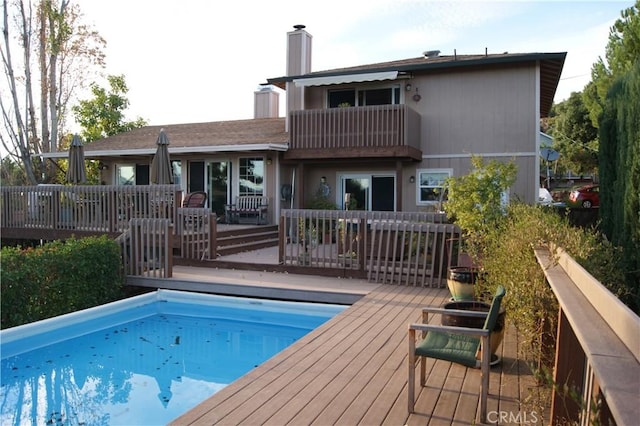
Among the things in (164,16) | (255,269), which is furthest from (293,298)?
(164,16)

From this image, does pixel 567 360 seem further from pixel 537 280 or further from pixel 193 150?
pixel 193 150

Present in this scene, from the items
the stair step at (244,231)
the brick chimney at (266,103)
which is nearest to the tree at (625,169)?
the stair step at (244,231)

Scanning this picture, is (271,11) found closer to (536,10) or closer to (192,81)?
(536,10)

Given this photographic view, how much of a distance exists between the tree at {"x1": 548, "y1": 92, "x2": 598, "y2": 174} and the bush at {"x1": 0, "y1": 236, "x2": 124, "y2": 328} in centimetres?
2598

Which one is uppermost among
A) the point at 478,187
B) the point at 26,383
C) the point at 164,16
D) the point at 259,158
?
the point at 164,16

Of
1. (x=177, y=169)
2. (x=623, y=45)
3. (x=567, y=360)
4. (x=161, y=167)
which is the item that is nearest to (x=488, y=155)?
(x=623, y=45)

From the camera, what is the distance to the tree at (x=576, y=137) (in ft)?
88.3

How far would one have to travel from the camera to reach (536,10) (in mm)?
11047

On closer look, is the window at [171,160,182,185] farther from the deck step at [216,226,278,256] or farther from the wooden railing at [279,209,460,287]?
the wooden railing at [279,209,460,287]

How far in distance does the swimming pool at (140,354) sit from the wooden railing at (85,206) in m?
3.47

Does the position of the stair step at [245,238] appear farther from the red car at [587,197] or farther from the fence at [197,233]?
the red car at [587,197]

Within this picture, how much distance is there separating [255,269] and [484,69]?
30.3 ft

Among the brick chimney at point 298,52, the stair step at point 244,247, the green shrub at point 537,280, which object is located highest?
the brick chimney at point 298,52
